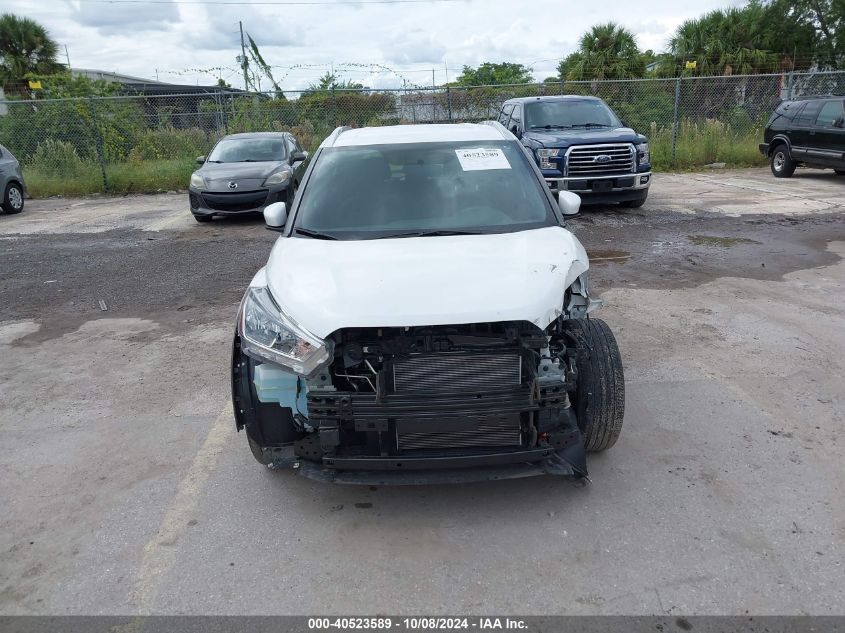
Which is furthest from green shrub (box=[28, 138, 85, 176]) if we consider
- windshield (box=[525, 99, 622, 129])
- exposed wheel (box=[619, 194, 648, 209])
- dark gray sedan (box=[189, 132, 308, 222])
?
exposed wheel (box=[619, 194, 648, 209])

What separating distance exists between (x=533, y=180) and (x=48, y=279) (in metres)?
6.70

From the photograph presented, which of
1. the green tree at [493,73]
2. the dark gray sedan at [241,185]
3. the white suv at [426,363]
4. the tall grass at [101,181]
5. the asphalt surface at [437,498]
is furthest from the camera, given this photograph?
the green tree at [493,73]

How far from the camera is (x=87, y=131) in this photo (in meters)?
17.3

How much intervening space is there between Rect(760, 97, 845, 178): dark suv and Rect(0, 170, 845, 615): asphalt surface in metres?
8.86

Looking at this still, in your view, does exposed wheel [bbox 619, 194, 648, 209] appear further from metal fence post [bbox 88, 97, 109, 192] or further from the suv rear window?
metal fence post [bbox 88, 97, 109, 192]

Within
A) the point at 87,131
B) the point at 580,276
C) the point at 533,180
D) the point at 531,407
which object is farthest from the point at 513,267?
the point at 87,131

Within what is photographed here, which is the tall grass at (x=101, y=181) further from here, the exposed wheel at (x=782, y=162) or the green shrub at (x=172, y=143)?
the exposed wheel at (x=782, y=162)

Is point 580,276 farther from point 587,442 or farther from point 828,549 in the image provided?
point 828,549

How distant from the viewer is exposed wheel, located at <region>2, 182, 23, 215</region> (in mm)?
13961

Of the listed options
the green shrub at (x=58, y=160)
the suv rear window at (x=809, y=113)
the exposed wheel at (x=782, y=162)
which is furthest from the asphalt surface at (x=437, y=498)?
the green shrub at (x=58, y=160)

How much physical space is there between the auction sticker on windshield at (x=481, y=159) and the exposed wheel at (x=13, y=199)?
505 inches

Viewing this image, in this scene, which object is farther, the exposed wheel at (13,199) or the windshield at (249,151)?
the exposed wheel at (13,199)

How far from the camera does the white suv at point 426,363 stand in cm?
303
